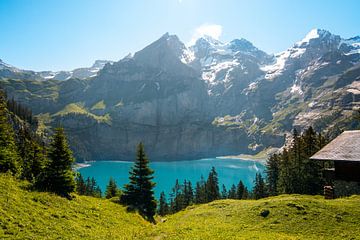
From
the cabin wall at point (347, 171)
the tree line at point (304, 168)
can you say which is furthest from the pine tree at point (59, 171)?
the tree line at point (304, 168)

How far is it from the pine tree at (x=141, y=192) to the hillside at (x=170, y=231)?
49.4ft

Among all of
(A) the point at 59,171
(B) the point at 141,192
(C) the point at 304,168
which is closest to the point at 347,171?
(B) the point at 141,192

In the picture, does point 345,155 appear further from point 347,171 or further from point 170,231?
point 170,231

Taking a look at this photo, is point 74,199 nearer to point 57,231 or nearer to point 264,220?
point 57,231

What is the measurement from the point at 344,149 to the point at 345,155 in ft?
4.47

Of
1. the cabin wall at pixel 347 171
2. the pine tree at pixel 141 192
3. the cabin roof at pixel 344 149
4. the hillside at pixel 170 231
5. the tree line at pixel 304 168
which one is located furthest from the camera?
the tree line at pixel 304 168

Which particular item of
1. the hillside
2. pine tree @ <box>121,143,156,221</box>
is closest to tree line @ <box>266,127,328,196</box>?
the hillside

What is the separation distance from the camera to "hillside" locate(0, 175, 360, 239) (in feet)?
75.9

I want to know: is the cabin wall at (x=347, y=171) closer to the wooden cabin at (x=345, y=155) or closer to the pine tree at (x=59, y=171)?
the wooden cabin at (x=345, y=155)

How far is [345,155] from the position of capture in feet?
112

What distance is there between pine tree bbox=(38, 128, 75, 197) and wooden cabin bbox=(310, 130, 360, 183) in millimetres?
31844

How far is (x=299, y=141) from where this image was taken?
2982 inches

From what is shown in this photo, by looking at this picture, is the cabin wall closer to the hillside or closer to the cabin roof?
the cabin roof

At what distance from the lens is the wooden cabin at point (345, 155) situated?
34.1 meters
